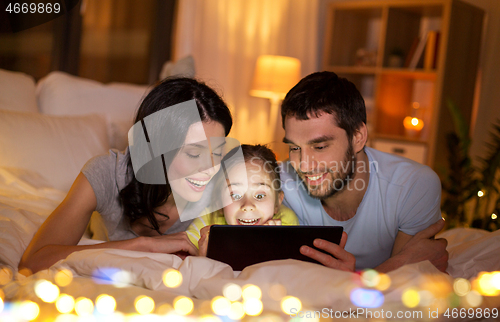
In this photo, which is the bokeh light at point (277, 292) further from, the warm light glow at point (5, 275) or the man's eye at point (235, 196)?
the warm light glow at point (5, 275)

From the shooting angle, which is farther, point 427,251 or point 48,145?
point 48,145

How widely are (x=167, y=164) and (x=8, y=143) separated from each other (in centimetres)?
65

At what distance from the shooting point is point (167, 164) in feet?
4.29

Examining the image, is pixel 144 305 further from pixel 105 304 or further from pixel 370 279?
pixel 370 279

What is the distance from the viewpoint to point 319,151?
4.24 ft

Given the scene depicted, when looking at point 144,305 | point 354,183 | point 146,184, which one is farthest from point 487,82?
point 144,305

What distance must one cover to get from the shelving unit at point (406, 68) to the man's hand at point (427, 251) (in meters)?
1.65

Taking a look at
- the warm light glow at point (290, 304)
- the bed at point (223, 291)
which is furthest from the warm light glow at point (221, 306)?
the warm light glow at point (290, 304)

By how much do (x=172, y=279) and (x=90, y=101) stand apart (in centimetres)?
138

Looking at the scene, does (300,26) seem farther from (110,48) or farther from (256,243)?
(256,243)

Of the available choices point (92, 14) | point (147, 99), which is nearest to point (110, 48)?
point (92, 14)

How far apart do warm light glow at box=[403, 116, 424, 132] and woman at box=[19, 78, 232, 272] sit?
197 cm

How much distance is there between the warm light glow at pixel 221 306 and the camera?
2.57ft

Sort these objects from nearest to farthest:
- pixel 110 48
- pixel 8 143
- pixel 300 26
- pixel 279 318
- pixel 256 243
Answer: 1. pixel 279 318
2. pixel 256 243
3. pixel 8 143
4. pixel 110 48
5. pixel 300 26
